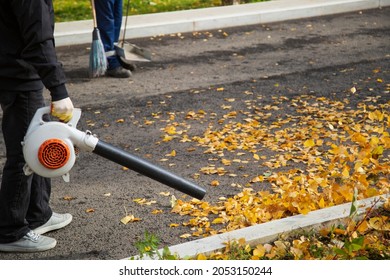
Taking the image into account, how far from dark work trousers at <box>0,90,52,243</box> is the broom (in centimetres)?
386

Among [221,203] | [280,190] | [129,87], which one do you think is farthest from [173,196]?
[129,87]

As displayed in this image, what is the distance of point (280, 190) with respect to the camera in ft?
18.9

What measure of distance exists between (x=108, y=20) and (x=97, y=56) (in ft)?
2.15

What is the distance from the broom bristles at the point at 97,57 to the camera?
8.98m

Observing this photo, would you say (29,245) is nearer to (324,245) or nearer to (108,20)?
(324,245)

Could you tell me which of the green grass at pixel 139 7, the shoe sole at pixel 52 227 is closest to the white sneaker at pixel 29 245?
the shoe sole at pixel 52 227

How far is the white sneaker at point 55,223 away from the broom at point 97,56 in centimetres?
373

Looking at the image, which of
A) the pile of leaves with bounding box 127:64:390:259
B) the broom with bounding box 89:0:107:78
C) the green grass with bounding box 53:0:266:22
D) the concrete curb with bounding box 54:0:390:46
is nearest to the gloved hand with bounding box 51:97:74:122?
the pile of leaves with bounding box 127:64:390:259

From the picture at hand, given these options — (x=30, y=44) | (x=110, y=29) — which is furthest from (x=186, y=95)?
(x=30, y=44)

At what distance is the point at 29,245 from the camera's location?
5.16 m

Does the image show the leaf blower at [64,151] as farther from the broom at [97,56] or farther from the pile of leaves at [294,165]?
the broom at [97,56]
